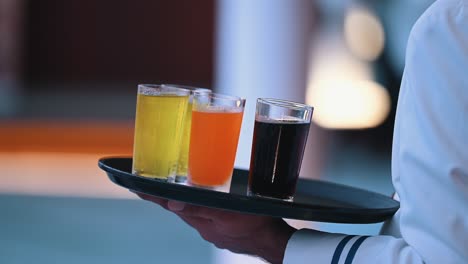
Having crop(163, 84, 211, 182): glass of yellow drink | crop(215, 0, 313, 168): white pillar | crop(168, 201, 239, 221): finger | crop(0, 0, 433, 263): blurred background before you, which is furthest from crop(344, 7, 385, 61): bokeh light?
crop(168, 201, 239, 221): finger

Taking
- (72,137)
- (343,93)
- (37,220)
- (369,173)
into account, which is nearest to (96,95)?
(72,137)

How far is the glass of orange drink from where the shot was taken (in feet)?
4.27

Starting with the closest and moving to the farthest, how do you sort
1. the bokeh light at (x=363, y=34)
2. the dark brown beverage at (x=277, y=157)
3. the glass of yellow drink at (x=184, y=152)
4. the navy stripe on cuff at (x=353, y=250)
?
the navy stripe on cuff at (x=353, y=250) → the dark brown beverage at (x=277, y=157) → the glass of yellow drink at (x=184, y=152) → the bokeh light at (x=363, y=34)

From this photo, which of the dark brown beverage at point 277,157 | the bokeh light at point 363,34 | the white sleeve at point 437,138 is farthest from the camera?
the bokeh light at point 363,34

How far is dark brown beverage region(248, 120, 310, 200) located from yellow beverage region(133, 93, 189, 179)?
→ 135mm

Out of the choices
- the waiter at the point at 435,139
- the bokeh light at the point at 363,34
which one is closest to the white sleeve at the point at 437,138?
the waiter at the point at 435,139

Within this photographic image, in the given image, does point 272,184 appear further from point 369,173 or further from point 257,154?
point 369,173

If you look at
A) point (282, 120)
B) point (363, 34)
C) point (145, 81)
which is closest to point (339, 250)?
point (282, 120)

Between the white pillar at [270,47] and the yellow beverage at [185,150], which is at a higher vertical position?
the white pillar at [270,47]

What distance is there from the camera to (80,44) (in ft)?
37.9

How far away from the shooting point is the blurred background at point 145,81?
7.78ft

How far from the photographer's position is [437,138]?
942 mm

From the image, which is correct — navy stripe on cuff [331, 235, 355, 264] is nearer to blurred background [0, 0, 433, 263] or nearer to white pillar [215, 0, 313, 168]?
blurred background [0, 0, 433, 263]

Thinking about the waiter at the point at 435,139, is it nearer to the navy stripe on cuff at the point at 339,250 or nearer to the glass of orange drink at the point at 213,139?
the navy stripe on cuff at the point at 339,250
